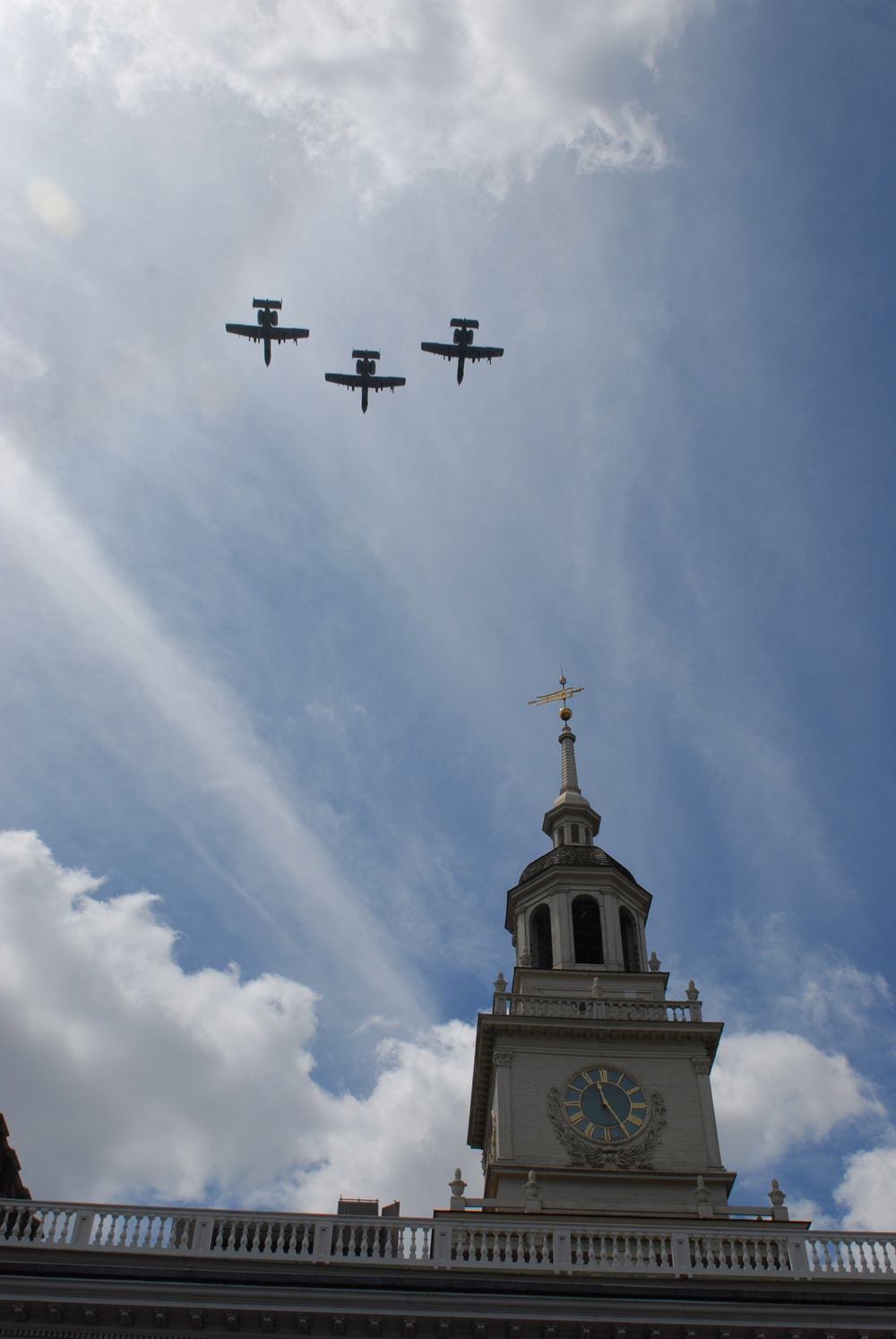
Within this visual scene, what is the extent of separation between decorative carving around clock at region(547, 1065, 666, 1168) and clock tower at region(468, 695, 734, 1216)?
0.03m

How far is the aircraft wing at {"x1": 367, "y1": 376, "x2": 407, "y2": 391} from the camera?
44250 mm

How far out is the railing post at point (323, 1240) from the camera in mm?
21219

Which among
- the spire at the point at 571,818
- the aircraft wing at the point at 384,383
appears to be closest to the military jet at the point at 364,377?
the aircraft wing at the point at 384,383

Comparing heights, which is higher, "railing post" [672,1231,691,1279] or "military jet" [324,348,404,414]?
"military jet" [324,348,404,414]

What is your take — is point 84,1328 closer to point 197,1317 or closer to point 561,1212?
point 197,1317

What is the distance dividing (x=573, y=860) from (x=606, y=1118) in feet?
35.8

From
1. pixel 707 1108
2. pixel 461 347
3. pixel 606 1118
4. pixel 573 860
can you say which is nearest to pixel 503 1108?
pixel 606 1118

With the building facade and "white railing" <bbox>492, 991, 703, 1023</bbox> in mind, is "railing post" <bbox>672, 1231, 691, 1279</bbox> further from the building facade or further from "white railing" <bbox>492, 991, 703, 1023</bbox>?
"white railing" <bbox>492, 991, 703, 1023</bbox>

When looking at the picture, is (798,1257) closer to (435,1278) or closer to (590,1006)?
(435,1278)

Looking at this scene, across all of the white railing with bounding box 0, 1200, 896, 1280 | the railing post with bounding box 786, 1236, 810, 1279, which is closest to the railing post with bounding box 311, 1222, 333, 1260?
the white railing with bounding box 0, 1200, 896, 1280

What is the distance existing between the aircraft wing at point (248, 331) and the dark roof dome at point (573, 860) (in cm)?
2083

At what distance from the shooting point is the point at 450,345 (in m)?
43.0

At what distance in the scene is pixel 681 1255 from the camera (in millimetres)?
22078

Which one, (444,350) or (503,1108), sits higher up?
(444,350)
